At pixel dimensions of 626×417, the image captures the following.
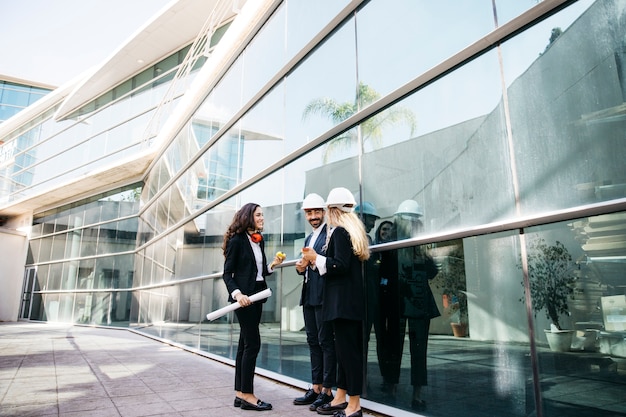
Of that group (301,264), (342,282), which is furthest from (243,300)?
(342,282)

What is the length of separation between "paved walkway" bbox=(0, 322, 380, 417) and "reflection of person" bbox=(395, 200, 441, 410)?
104 cm

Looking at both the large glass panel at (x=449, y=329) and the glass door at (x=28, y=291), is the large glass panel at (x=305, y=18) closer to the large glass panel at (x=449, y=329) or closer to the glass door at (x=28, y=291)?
the large glass panel at (x=449, y=329)

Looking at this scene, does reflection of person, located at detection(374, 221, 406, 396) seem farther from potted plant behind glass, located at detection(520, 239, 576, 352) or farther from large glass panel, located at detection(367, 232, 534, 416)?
potted plant behind glass, located at detection(520, 239, 576, 352)

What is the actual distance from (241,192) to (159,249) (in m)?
7.35

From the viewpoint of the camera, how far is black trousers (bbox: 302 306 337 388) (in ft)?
12.5

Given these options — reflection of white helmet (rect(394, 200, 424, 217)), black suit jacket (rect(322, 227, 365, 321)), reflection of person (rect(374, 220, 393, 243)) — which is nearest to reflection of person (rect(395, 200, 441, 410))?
reflection of white helmet (rect(394, 200, 424, 217))

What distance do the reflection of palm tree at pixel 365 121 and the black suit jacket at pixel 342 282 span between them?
132 cm

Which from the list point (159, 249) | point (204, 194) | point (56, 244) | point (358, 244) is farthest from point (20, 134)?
point (358, 244)

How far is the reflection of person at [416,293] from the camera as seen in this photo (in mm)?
3375

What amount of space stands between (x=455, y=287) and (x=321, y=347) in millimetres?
1508

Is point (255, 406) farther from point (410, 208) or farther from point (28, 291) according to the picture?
point (28, 291)

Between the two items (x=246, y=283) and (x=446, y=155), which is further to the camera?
(x=246, y=283)

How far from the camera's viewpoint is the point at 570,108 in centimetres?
260

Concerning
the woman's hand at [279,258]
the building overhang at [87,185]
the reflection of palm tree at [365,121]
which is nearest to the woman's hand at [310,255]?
the woman's hand at [279,258]
